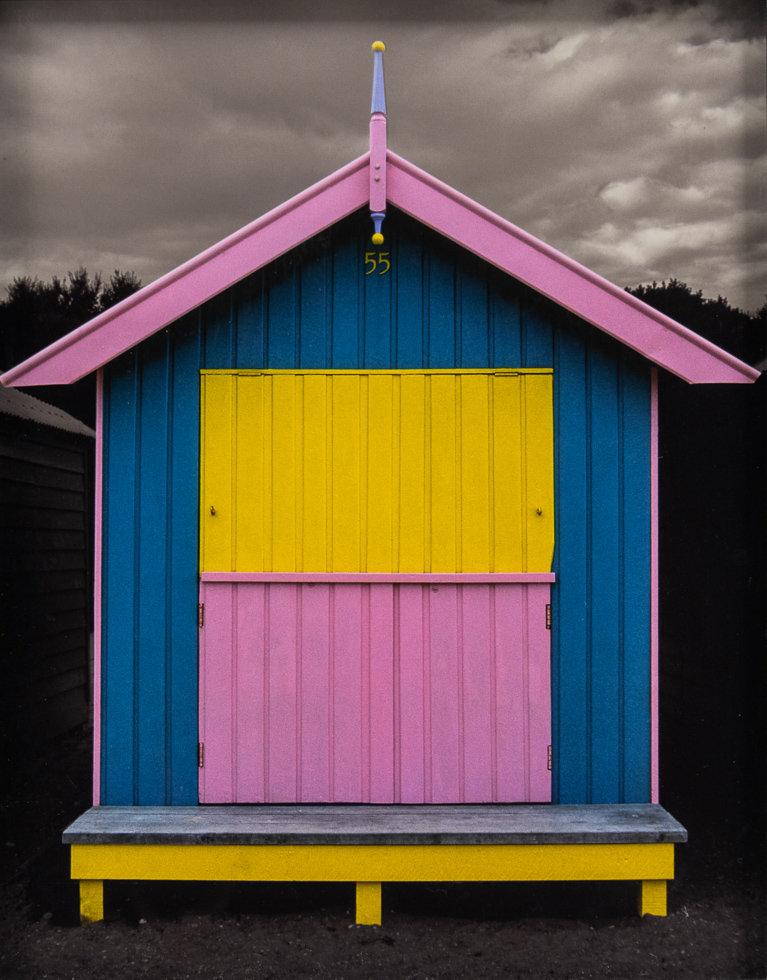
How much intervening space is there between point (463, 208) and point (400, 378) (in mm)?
923

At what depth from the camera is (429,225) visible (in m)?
3.48

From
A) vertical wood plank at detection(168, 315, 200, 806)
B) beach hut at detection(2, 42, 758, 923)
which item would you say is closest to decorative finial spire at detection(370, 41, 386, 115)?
beach hut at detection(2, 42, 758, 923)

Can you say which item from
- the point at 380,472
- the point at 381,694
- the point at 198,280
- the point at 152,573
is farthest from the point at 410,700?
the point at 198,280

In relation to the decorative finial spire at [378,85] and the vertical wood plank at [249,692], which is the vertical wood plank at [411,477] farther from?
the decorative finial spire at [378,85]

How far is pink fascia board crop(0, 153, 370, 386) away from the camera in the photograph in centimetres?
344

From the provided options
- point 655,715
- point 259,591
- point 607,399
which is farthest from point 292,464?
point 655,715

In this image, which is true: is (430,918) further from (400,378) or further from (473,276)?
(473,276)

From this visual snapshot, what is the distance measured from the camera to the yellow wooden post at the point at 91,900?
353 cm

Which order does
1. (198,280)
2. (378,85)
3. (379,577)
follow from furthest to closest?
1. (379,577)
2. (198,280)
3. (378,85)

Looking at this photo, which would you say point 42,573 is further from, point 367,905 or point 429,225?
point 429,225

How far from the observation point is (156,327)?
11.4 feet

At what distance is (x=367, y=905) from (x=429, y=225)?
3550 millimetres

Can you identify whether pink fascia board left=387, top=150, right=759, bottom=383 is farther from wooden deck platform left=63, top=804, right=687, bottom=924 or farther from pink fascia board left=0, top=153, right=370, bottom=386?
wooden deck platform left=63, top=804, right=687, bottom=924

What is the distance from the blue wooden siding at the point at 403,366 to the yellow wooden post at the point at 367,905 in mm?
1076
